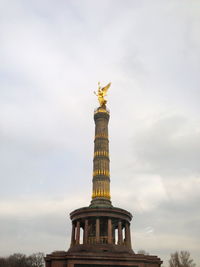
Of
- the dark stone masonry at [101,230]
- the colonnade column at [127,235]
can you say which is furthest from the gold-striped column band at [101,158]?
the colonnade column at [127,235]

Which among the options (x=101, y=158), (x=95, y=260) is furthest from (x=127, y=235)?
(x=101, y=158)

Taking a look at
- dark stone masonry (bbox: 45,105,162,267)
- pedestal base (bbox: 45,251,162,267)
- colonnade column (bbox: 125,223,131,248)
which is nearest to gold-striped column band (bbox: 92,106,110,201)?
dark stone masonry (bbox: 45,105,162,267)

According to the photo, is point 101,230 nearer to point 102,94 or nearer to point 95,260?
point 95,260

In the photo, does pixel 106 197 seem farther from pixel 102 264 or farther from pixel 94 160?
pixel 102 264

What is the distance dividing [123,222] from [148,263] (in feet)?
23.3

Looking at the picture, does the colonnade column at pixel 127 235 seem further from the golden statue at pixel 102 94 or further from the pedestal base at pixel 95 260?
the golden statue at pixel 102 94

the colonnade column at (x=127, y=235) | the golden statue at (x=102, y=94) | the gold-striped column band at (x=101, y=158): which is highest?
the golden statue at (x=102, y=94)

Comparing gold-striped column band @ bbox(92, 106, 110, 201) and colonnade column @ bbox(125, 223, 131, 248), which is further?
gold-striped column band @ bbox(92, 106, 110, 201)

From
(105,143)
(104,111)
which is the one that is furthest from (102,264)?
(104,111)

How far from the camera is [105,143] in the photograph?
4762 centimetres

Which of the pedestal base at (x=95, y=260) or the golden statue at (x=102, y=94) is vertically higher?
the golden statue at (x=102, y=94)

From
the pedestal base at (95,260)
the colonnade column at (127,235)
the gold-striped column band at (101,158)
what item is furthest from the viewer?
the gold-striped column band at (101,158)

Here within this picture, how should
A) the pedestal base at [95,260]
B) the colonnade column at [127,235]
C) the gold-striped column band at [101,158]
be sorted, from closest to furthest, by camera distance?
the pedestal base at [95,260]
the colonnade column at [127,235]
the gold-striped column band at [101,158]

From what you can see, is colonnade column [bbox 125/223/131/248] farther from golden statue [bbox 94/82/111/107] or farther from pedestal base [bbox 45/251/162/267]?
golden statue [bbox 94/82/111/107]
